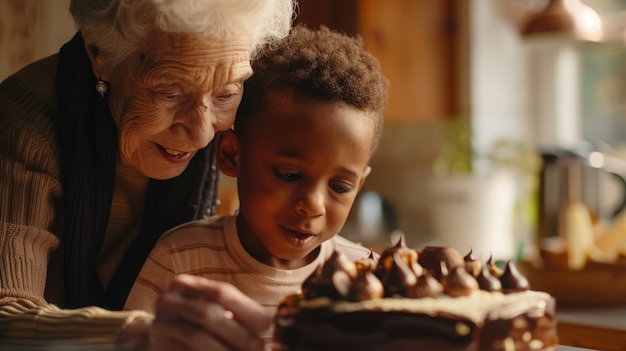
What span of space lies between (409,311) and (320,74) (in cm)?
47

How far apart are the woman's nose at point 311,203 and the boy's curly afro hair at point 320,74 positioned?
4.9 inches

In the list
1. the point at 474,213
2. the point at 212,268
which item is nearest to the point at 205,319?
the point at 212,268

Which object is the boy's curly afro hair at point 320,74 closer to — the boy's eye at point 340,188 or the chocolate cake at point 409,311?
the boy's eye at point 340,188

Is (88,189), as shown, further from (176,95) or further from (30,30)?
(30,30)

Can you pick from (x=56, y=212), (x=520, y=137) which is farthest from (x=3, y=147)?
(x=520, y=137)

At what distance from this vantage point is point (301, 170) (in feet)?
3.44

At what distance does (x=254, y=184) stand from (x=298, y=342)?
0.41 meters

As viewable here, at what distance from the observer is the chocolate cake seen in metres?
0.69

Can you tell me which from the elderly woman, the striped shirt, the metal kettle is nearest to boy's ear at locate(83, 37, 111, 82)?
the elderly woman

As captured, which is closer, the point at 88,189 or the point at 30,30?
the point at 88,189

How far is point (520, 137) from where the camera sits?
3.64 m

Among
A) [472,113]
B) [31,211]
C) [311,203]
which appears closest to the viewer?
[311,203]

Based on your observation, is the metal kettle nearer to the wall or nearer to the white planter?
the white planter

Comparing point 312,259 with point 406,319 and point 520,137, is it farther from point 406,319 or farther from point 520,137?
point 520,137
